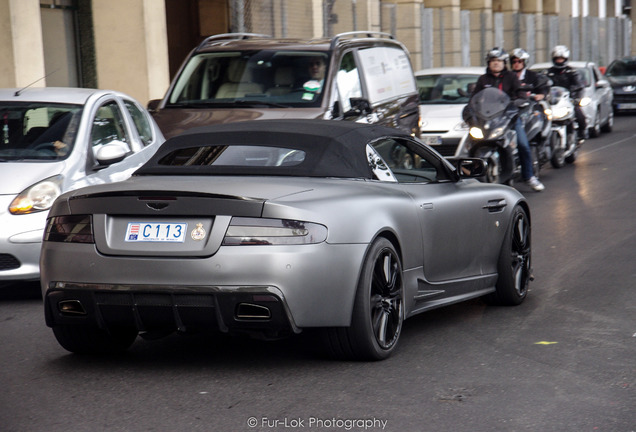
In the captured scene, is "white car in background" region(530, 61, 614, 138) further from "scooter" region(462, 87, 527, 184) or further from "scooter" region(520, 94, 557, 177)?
"scooter" region(462, 87, 527, 184)

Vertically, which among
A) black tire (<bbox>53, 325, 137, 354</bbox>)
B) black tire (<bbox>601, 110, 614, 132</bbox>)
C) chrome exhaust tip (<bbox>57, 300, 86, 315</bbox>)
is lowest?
black tire (<bbox>601, 110, 614, 132</bbox>)

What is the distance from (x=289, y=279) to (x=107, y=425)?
1.14m

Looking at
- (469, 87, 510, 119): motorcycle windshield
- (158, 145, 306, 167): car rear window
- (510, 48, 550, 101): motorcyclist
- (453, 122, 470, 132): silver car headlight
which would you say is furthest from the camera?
(453, 122, 470, 132): silver car headlight

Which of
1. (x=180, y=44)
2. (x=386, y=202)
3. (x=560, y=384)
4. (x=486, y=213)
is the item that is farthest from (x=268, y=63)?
(x=180, y=44)

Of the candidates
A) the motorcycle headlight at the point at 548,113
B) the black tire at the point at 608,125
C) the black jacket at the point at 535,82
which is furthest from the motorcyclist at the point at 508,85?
the black tire at the point at 608,125

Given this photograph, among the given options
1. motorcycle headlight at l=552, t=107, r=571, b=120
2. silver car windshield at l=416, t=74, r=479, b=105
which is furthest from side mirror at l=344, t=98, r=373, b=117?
silver car windshield at l=416, t=74, r=479, b=105

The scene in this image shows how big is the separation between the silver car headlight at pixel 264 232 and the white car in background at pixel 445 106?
33.1 ft

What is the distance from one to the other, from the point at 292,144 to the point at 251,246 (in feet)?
3.72

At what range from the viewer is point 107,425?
4992mm

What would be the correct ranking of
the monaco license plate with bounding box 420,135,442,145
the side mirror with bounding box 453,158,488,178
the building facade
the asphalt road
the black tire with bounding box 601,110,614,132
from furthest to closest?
the black tire with bounding box 601,110,614,132 < the monaco license plate with bounding box 420,135,442,145 < the building facade < the side mirror with bounding box 453,158,488,178 < the asphalt road

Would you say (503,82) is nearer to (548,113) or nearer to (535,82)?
(535,82)

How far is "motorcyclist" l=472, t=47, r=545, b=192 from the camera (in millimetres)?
15023

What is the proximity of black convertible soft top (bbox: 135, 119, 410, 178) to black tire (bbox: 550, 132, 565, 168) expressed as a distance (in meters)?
11.3

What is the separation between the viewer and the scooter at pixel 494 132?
47.9 feet
